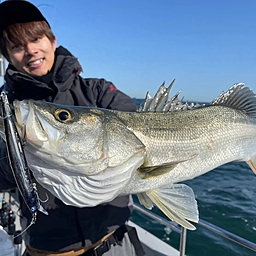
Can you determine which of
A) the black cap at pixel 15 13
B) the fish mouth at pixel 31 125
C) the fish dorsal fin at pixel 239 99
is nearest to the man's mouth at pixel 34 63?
the black cap at pixel 15 13

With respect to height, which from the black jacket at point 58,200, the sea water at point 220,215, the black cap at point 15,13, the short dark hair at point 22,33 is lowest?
the sea water at point 220,215

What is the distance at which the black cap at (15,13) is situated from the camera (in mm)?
2088

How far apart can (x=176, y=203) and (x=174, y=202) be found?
14 mm

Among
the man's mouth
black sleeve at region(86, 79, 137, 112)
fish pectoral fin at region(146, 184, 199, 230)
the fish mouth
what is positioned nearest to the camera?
the fish mouth

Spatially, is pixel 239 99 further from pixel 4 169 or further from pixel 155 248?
pixel 155 248

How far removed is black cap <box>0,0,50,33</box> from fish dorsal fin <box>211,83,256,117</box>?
4.82ft

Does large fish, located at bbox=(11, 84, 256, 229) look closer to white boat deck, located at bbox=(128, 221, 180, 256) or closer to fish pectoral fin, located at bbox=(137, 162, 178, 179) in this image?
fish pectoral fin, located at bbox=(137, 162, 178, 179)

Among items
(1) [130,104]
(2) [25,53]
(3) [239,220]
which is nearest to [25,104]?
(2) [25,53]

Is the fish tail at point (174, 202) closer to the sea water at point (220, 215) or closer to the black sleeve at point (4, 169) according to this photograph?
the black sleeve at point (4, 169)

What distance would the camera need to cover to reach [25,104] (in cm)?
141

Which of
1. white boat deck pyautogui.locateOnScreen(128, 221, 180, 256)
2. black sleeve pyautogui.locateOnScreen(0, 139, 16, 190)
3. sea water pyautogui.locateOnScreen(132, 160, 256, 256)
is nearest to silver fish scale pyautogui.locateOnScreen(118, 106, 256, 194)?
black sleeve pyautogui.locateOnScreen(0, 139, 16, 190)

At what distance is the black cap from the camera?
209cm

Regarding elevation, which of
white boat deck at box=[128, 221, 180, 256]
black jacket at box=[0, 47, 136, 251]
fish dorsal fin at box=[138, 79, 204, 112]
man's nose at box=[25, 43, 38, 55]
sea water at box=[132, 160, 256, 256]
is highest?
man's nose at box=[25, 43, 38, 55]

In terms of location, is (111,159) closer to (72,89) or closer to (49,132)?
(49,132)
